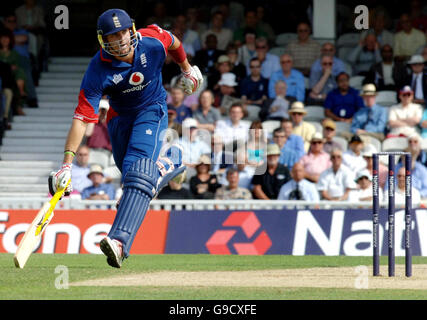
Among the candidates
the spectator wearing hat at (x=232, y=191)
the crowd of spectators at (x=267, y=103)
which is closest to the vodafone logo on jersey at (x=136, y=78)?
the crowd of spectators at (x=267, y=103)

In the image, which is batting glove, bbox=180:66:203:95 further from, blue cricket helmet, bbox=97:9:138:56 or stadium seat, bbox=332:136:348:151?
stadium seat, bbox=332:136:348:151

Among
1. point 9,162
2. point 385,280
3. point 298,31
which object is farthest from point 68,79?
point 385,280

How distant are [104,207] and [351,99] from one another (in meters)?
5.27

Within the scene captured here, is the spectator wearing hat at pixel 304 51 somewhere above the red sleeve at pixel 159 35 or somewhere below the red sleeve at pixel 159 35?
above

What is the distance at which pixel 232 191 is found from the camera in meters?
14.9

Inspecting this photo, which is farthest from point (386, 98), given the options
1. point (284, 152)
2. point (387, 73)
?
point (284, 152)

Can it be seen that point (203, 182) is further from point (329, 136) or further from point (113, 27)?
point (113, 27)

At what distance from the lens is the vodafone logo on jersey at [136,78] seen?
28.9ft

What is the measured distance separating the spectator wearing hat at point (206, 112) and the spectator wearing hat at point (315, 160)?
1851 millimetres

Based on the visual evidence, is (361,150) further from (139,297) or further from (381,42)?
(139,297)

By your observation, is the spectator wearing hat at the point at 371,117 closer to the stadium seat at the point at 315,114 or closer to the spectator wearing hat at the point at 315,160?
the stadium seat at the point at 315,114

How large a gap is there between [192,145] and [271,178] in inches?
59.9

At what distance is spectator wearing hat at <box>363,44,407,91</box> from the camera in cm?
1739

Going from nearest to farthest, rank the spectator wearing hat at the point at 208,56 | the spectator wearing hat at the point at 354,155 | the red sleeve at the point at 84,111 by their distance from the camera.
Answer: the red sleeve at the point at 84,111
the spectator wearing hat at the point at 354,155
the spectator wearing hat at the point at 208,56
